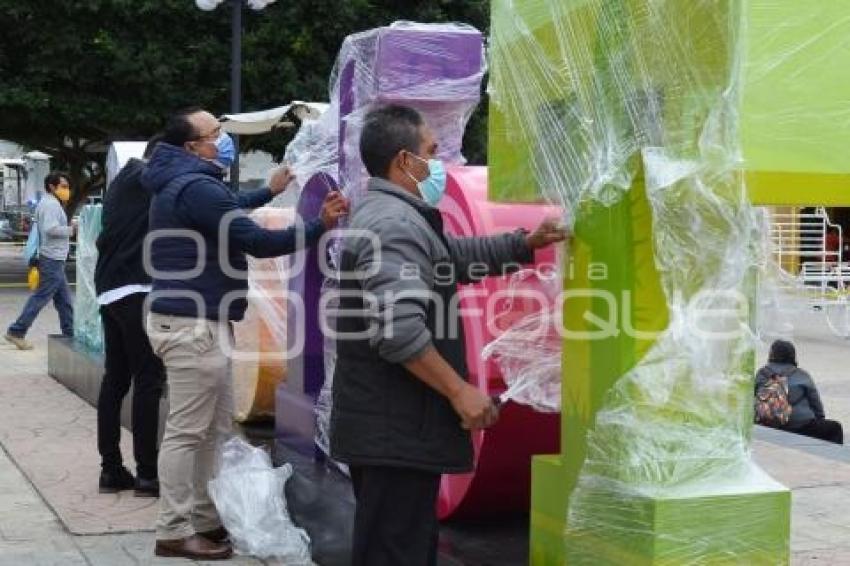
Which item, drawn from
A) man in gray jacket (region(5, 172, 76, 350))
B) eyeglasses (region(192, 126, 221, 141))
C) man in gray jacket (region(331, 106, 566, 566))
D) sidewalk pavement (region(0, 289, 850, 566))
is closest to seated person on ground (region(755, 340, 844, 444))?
sidewalk pavement (region(0, 289, 850, 566))

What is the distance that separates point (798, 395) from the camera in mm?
7340

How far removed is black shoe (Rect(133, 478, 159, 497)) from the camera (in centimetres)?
564

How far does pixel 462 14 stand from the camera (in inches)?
813

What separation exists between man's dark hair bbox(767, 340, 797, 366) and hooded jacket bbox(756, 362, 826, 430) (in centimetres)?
3

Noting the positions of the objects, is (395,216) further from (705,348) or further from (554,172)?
(705,348)

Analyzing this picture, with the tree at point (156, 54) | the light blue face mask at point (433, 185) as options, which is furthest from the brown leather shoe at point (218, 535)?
the tree at point (156, 54)

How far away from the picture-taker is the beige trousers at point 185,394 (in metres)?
4.47

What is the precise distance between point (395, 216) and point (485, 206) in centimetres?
140

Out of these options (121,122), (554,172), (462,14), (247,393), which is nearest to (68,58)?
(121,122)

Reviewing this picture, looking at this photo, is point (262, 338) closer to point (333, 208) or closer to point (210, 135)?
point (210, 135)

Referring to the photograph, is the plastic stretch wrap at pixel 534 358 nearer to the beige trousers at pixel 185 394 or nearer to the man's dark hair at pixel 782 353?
the beige trousers at pixel 185 394

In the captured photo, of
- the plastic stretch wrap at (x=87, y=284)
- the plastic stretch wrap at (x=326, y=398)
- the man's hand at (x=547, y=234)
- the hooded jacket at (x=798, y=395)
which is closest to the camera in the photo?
the man's hand at (x=547, y=234)

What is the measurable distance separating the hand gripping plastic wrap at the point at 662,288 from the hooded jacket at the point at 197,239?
1418 millimetres

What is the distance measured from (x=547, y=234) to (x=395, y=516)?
0.99m
